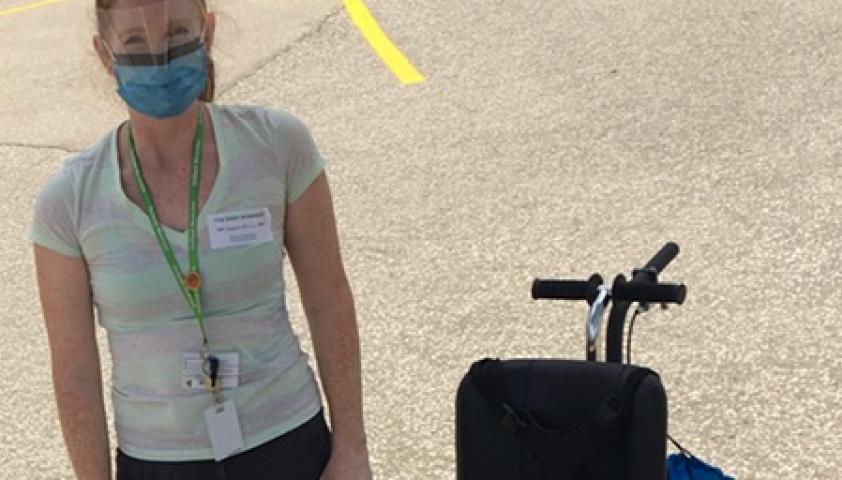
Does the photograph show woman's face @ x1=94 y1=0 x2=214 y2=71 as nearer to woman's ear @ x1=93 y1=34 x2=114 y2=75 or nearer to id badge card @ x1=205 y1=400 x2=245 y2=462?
woman's ear @ x1=93 y1=34 x2=114 y2=75

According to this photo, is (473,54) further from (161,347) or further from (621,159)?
(161,347)

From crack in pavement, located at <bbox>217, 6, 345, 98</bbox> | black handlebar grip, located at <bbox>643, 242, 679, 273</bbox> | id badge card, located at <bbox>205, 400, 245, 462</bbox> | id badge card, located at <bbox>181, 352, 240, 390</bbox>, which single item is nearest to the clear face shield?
id badge card, located at <bbox>181, 352, 240, 390</bbox>

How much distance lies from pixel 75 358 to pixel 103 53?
1.85ft

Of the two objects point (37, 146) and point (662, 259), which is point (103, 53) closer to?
point (662, 259)

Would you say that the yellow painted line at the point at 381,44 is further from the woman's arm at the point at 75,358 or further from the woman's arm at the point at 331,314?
the woman's arm at the point at 75,358

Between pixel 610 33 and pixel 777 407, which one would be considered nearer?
pixel 777 407

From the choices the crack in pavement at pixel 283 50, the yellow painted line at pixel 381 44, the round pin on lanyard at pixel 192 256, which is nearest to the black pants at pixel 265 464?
the round pin on lanyard at pixel 192 256

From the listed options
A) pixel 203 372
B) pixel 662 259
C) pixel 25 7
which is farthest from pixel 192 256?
pixel 25 7

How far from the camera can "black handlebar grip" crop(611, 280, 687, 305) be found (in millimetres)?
2668

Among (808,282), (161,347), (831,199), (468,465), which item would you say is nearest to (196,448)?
(161,347)

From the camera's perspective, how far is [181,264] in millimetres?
2338

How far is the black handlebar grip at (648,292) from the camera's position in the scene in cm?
267

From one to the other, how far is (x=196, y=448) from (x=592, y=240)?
143 inches

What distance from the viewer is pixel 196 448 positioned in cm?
243
